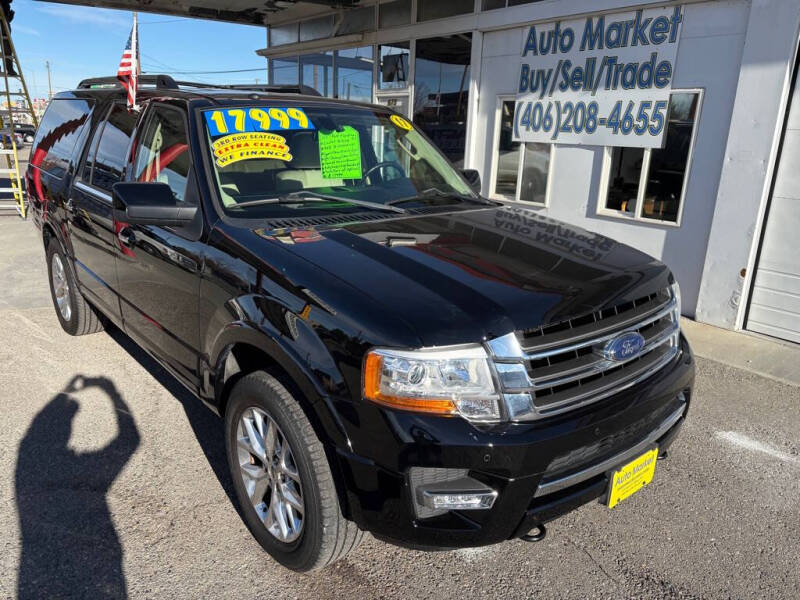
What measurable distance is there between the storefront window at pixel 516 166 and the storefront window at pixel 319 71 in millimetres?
5063

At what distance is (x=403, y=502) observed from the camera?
204 centimetres

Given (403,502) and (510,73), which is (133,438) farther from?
(510,73)

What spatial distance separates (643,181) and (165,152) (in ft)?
17.4

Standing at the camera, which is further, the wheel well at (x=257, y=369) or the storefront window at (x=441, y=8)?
the storefront window at (x=441, y=8)

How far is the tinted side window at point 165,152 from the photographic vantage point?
10.4 feet

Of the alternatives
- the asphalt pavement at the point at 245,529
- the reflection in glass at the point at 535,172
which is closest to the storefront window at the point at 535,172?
the reflection in glass at the point at 535,172

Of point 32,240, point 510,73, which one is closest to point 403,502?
point 510,73

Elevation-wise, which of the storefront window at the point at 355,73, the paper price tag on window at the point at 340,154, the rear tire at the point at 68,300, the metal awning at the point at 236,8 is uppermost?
the metal awning at the point at 236,8

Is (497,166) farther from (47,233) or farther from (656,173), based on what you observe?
(47,233)

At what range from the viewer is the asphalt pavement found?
254 cm

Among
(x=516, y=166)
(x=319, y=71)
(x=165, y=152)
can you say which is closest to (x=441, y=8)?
(x=516, y=166)

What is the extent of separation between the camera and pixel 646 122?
6609 millimetres

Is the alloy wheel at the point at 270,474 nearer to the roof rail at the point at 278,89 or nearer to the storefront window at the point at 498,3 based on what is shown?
the roof rail at the point at 278,89

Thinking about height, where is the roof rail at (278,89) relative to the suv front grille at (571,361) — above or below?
above
